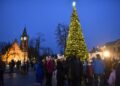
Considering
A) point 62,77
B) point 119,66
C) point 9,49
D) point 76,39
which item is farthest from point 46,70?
point 9,49

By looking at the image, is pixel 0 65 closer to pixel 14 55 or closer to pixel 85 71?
pixel 85 71

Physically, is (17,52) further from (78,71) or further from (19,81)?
(78,71)

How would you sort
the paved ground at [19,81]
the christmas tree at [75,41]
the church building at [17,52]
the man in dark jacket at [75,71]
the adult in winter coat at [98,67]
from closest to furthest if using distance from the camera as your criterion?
the man in dark jacket at [75,71] → the adult in winter coat at [98,67] → the paved ground at [19,81] → the christmas tree at [75,41] → the church building at [17,52]

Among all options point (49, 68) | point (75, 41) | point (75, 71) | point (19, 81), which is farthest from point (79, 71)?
point (75, 41)

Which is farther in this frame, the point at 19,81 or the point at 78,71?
the point at 19,81

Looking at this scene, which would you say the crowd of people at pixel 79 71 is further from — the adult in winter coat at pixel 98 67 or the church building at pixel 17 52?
the church building at pixel 17 52

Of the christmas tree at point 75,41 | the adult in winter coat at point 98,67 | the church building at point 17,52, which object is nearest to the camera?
the adult in winter coat at point 98,67

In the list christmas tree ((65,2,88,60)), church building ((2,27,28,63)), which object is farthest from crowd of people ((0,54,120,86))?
church building ((2,27,28,63))

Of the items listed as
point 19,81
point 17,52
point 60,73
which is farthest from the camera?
point 17,52

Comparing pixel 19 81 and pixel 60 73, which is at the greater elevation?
pixel 60 73

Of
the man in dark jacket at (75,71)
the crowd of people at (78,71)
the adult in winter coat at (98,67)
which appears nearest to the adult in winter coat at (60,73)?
the crowd of people at (78,71)

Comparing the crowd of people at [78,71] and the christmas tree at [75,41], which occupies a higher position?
the christmas tree at [75,41]

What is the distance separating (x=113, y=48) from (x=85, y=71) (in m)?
82.1

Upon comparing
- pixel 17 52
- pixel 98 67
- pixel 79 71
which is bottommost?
pixel 79 71
